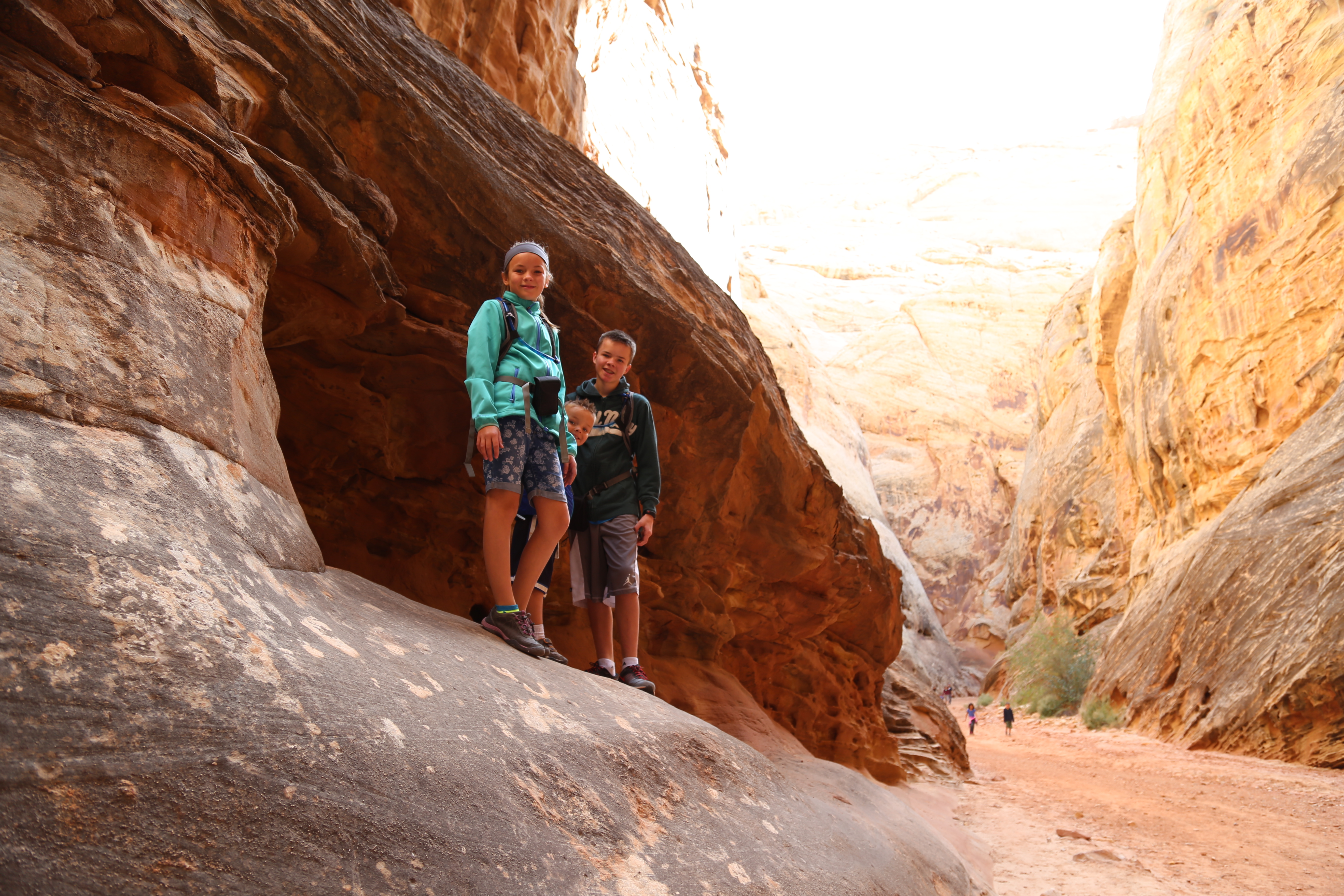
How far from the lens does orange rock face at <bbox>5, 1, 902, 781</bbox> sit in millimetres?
2342

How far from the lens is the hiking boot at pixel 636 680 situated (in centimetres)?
398

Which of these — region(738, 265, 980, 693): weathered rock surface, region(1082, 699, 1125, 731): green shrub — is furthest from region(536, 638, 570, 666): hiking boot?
region(738, 265, 980, 693): weathered rock surface

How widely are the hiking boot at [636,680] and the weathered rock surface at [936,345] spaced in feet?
79.2

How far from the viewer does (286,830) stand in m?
1.56

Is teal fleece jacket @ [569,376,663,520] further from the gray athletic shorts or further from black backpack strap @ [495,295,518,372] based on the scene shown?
black backpack strap @ [495,295,518,372]

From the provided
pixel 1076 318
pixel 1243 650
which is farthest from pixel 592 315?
pixel 1076 318

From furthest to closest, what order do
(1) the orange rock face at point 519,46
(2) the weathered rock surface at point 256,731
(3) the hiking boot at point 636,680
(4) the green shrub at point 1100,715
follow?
(4) the green shrub at point 1100,715 < (1) the orange rock face at point 519,46 < (3) the hiking boot at point 636,680 < (2) the weathered rock surface at point 256,731

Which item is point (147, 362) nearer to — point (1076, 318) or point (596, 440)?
point (596, 440)

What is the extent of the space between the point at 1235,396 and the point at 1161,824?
12.9 meters

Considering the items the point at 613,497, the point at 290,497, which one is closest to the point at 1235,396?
the point at 613,497

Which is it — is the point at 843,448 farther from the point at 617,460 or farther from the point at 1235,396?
the point at 617,460

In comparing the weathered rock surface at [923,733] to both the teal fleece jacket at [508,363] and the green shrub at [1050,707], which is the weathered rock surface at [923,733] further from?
the green shrub at [1050,707]

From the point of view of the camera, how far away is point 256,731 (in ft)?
5.47

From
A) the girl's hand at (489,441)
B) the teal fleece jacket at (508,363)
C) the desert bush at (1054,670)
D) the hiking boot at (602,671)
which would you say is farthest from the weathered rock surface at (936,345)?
the girl's hand at (489,441)
